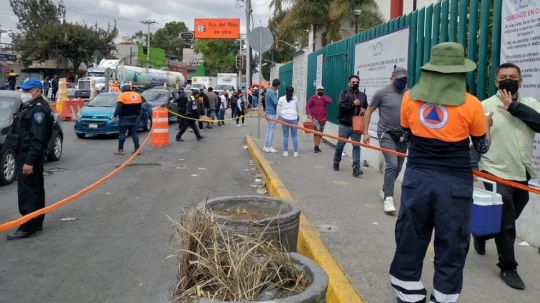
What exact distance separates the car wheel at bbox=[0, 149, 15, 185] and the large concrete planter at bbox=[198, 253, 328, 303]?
24.6ft

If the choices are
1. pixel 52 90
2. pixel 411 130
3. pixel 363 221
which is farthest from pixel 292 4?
pixel 411 130

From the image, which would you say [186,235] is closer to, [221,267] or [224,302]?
[221,267]

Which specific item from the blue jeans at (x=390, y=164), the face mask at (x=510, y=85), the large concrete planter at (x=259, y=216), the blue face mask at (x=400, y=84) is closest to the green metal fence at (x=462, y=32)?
the blue face mask at (x=400, y=84)

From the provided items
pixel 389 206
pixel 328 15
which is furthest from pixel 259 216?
pixel 328 15

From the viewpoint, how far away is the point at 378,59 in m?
10.4

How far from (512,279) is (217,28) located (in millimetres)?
51226

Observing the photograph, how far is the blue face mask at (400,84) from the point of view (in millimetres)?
6613

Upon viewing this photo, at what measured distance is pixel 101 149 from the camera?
47.0 feet

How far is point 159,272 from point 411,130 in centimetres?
278

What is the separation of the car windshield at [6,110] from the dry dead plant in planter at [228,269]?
305 inches

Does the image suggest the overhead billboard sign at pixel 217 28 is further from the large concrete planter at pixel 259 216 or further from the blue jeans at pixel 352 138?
the large concrete planter at pixel 259 216

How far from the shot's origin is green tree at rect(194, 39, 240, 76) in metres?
81.2

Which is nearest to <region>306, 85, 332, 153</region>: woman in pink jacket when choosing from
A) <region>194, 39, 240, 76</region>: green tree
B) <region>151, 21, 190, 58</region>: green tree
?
<region>194, 39, 240, 76</region>: green tree

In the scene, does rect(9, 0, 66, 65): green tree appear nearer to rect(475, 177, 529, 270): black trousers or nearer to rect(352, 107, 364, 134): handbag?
rect(352, 107, 364, 134): handbag
